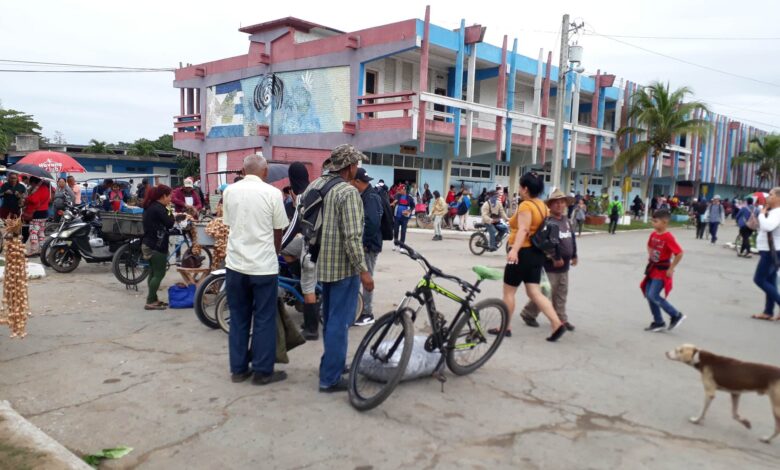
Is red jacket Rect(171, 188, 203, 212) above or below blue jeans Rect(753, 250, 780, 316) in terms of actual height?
above

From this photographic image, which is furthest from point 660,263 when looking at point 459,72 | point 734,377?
point 459,72

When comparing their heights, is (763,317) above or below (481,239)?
below

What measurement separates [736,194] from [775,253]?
48669mm

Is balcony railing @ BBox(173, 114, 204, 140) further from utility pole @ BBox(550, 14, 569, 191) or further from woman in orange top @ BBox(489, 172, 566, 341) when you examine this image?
woman in orange top @ BBox(489, 172, 566, 341)

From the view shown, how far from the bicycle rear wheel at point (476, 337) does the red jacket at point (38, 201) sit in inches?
371

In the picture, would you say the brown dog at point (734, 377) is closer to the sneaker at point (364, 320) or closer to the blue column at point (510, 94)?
the sneaker at point (364, 320)

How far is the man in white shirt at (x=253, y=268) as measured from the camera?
4.46m

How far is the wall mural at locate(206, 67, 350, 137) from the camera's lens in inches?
867

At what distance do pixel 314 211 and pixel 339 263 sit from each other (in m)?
0.48

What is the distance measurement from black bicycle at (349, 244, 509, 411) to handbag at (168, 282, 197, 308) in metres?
3.76

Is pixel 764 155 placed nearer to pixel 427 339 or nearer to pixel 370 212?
pixel 370 212

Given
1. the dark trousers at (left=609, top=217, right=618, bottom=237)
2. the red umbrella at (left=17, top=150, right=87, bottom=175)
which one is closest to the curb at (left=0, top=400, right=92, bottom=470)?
the red umbrella at (left=17, top=150, right=87, bottom=175)

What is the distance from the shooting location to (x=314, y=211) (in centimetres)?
444

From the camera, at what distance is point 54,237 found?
30.9ft
